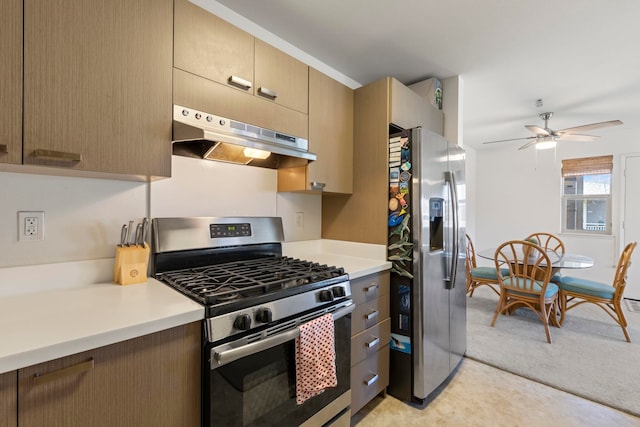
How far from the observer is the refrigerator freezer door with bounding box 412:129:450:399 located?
1.84 meters

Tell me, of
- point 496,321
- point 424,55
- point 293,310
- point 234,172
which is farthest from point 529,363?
point 234,172

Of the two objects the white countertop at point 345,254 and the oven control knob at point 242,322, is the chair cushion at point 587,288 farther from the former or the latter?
the oven control knob at point 242,322

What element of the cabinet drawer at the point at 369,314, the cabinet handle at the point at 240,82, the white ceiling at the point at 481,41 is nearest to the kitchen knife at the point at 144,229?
the cabinet handle at the point at 240,82

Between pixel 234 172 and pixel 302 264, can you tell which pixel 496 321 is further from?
pixel 234 172

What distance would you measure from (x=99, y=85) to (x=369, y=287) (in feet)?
5.19

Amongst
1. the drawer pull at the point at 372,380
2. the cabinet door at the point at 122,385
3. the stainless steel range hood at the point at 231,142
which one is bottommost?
the drawer pull at the point at 372,380

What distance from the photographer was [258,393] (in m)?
1.16

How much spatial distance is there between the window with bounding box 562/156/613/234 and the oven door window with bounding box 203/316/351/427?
512 centimetres

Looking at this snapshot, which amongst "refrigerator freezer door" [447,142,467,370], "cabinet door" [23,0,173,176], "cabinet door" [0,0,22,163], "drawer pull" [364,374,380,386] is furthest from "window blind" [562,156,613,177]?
"cabinet door" [0,0,22,163]

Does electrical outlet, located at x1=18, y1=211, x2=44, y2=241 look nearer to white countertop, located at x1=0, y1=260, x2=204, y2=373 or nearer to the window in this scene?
white countertop, located at x1=0, y1=260, x2=204, y2=373

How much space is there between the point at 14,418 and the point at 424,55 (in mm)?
2730

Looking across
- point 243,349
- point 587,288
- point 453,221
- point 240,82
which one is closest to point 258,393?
point 243,349

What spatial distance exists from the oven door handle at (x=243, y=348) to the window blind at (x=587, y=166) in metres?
5.31

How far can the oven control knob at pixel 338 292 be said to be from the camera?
4.71 feet
